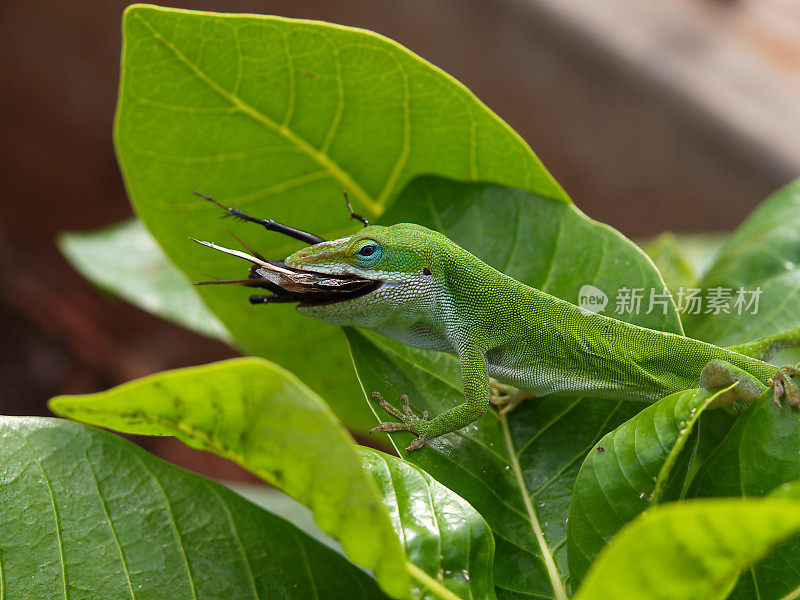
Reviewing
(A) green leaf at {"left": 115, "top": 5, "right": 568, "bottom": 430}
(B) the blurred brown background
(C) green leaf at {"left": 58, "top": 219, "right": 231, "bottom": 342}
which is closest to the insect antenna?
(A) green leaf at {"left": 115, "top": 5, "right": 568, "bottom": 430}

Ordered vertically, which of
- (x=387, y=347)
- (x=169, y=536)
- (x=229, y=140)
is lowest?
(x=169, y=536)

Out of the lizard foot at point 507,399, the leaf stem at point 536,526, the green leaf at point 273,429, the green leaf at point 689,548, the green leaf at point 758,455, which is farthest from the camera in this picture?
the lizard foot at point 507,399

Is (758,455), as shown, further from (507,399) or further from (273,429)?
(273,429)

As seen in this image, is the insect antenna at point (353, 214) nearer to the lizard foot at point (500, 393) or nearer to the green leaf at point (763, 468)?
the lizard foot at point (500, 393)

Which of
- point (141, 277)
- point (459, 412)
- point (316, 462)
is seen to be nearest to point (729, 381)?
point (459, 412)

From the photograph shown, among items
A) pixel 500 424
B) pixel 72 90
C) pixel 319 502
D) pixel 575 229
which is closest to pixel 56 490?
pixel 319 502

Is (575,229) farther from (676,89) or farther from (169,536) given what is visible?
(676,89)

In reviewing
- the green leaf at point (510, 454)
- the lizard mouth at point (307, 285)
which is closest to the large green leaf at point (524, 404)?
the green leaf at point (510, 454)
